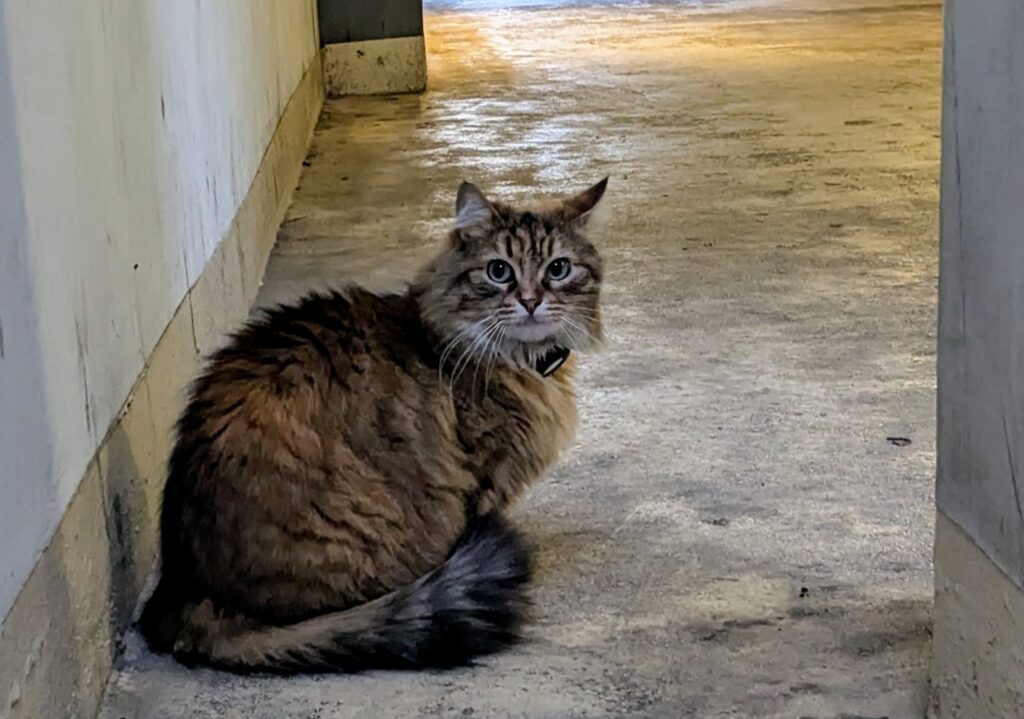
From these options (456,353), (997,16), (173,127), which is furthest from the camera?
(173,127)

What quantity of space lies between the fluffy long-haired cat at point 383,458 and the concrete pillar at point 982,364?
642 millimetres

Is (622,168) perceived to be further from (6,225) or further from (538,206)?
(6,225)

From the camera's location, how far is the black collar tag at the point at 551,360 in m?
2.31

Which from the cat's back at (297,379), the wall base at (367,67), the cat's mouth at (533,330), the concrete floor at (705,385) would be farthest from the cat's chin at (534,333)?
the wall base at (367,67)

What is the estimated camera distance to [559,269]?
2.29 m

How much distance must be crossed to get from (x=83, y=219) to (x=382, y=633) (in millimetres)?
709

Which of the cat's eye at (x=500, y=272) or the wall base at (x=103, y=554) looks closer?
the wall base at (x=103, y=554)

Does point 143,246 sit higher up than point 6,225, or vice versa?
point 6,225

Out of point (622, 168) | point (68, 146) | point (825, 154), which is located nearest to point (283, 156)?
point (622, 168)

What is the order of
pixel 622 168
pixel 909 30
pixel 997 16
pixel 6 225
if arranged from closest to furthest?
pixel 997 16 → pixel 6 225 → pixel 622 168 → pixel 909 30

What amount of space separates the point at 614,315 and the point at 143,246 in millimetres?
1536

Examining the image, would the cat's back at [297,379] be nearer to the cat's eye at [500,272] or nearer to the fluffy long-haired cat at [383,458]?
the fluffy long-haired cat at [383,458]

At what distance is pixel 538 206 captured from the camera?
94.5 inches

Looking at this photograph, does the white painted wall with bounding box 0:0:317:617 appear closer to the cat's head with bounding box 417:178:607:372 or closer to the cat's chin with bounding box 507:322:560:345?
the cat's head with bounding box 417:178:607:372
